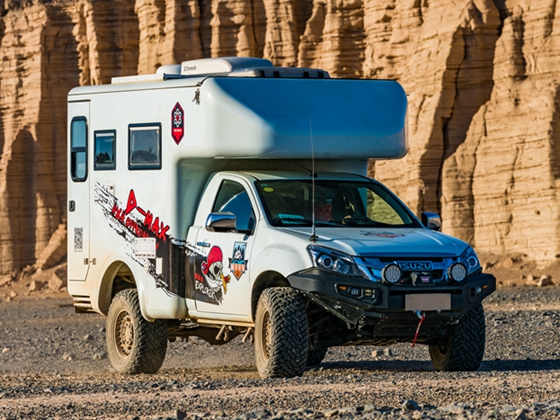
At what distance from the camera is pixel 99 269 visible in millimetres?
15898

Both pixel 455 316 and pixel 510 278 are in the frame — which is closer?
pixel 455 316

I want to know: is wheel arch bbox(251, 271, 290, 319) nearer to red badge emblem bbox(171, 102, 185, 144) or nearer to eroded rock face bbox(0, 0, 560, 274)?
red badge emblem bbox(171, 102, 185, 144)

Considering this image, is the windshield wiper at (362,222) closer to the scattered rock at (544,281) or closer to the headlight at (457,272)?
the headlight at (457,272)

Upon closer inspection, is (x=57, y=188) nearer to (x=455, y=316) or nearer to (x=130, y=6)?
(x=130, y=6)

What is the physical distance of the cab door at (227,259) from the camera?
13484 millimetres

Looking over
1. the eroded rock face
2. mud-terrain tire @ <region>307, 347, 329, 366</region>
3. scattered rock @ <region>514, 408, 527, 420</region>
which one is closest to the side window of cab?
mud-terrain tire @ <region>307, 347, 329, 366</region>

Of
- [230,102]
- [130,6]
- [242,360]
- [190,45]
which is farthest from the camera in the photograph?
[130,6]

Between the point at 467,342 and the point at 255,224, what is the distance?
2481 millimetres

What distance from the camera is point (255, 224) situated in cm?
1347

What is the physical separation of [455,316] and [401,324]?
0.57 m

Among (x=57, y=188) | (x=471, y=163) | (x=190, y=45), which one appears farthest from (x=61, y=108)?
(x=471, y=163)

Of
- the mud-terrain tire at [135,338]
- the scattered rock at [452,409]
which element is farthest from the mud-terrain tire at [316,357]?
the scattered rock at [452,409]

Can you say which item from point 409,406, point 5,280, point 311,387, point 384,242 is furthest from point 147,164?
point 5,280

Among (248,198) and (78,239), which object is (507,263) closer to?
(78,239)
